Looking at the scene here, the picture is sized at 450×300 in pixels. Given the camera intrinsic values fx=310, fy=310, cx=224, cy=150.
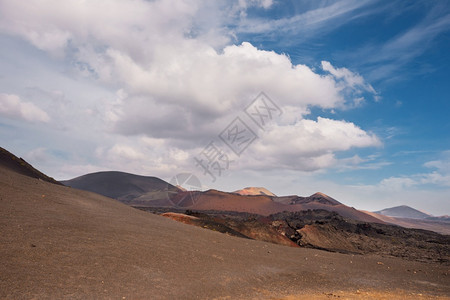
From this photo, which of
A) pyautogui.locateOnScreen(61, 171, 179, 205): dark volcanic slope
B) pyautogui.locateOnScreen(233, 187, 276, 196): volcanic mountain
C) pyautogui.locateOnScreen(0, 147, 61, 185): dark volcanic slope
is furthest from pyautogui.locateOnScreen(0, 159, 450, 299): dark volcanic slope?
pyautogui.locateOnScreen(233, 187, 276, 196): volcanic mountain

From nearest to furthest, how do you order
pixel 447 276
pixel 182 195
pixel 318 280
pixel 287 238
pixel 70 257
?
pixel 70 257
pixel 318 280
pixel 447 276
pixel 287 238
pixel 182 195

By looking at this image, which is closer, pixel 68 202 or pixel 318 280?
pixel 318 280

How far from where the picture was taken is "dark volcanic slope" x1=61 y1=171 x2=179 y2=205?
136875mm

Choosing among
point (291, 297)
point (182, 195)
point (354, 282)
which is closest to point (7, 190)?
point (291, 297)

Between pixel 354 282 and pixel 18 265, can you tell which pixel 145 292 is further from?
pixel 354 282

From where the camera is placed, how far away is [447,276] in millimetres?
15477

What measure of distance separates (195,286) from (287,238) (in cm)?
2410

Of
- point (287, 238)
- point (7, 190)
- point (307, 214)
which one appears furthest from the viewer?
point (307, 214)

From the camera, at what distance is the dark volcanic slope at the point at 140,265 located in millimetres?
7299

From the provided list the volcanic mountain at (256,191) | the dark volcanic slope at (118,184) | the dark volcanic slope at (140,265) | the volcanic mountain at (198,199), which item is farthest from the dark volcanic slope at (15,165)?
the volcanic mountain at (256,191)

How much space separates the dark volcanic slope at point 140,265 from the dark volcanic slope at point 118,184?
111830mm

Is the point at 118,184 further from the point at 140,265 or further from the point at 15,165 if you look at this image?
the point at 140,265

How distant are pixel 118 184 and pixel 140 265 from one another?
149371 millimetres

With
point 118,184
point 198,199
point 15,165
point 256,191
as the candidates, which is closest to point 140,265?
point 15,165
